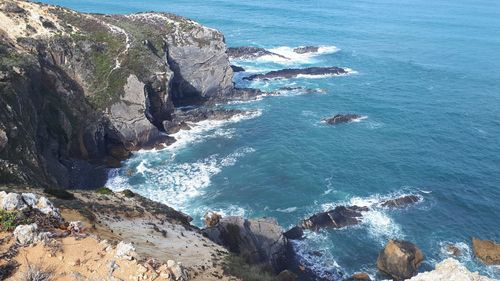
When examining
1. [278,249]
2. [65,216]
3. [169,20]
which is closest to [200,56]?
[169,20]

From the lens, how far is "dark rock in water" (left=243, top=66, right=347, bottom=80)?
385ft

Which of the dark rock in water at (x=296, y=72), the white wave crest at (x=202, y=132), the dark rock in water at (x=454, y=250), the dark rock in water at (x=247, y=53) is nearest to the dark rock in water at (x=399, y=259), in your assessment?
the dark rock in water at (x=454, y=250)

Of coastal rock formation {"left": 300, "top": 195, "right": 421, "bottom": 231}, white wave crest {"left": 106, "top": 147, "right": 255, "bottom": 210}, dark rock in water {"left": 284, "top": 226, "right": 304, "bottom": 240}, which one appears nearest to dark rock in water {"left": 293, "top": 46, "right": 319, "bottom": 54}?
white wave crest {"left": 106, "top": 147, "right": 255, "bottom": 210}

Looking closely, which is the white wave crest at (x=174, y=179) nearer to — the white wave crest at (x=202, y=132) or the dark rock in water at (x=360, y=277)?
the white wave crest at (x=202, y=132)

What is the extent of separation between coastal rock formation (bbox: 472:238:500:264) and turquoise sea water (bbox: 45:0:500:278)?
39.0 inches

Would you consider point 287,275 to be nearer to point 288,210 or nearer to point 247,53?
point 288,210

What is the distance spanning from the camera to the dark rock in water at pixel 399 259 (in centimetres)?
5075

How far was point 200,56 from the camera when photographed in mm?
100812

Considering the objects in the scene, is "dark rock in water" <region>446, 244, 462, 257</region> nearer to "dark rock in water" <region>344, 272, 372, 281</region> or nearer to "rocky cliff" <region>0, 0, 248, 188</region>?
"dark rock in water" <region>344, 272, 372, 281</region>

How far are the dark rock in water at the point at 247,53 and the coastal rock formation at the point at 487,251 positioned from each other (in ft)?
290

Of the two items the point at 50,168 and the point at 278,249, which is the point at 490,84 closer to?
the point at 278,249

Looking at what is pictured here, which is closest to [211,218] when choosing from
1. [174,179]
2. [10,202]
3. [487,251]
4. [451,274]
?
[174,179]

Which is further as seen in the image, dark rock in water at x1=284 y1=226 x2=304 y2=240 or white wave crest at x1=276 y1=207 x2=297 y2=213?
white wave crest at x1=276 y1=207 x2=297 y2=213

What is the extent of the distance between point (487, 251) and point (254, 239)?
28.5 m
